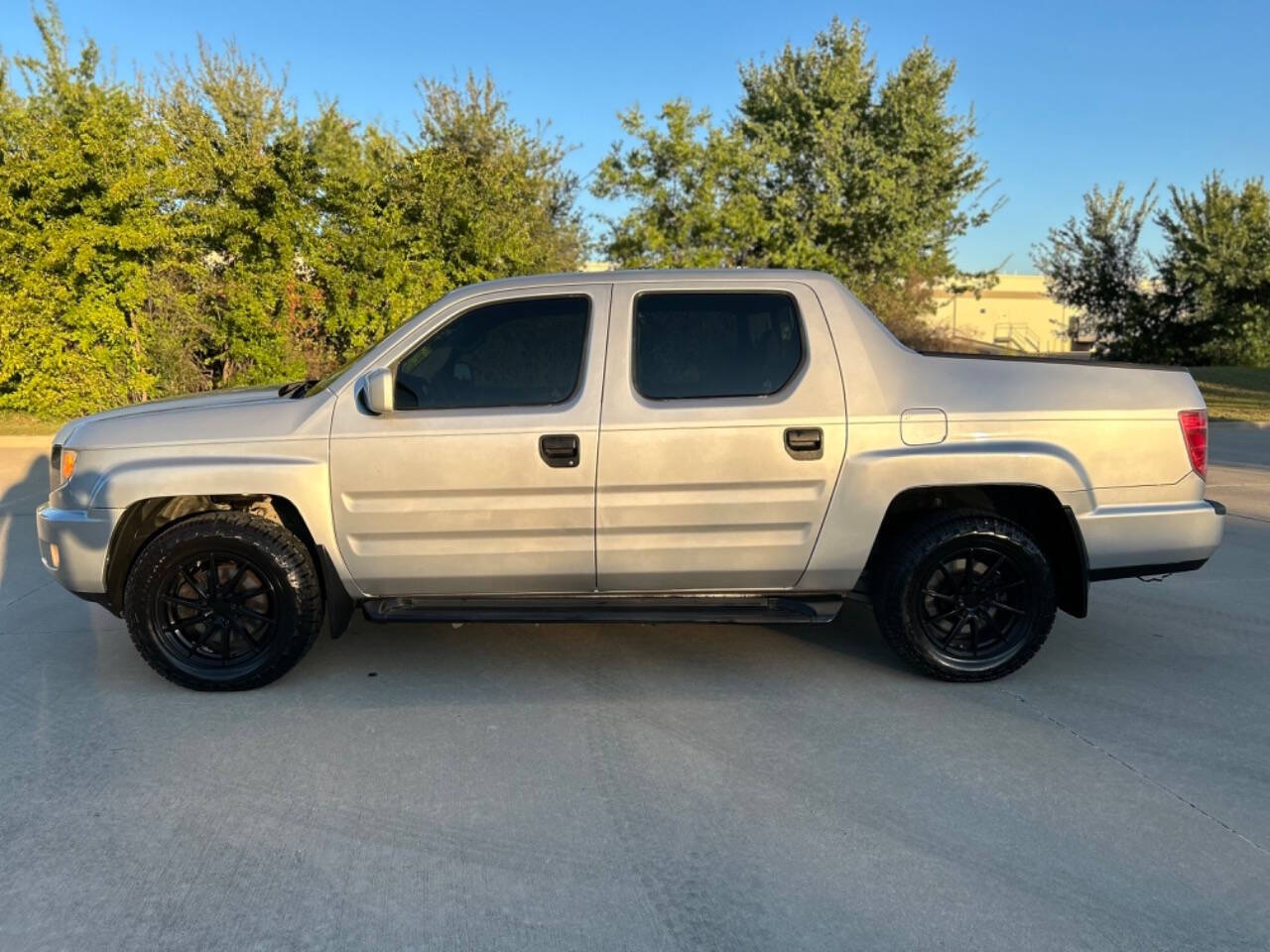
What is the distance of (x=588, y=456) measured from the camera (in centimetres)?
425

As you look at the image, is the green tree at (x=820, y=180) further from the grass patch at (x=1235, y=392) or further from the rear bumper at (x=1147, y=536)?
the rear bumper at (x=1147, y=536)

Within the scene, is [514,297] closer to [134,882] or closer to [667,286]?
[667,286]

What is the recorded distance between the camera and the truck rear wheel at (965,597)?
14.4 ft

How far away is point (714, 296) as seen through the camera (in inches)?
177

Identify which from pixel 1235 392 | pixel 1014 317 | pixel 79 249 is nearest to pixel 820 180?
pixel 1235 392

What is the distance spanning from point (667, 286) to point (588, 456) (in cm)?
93

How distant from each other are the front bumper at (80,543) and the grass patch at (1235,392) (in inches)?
579

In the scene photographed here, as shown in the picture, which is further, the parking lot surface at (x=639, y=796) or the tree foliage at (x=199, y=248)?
the tree foliage at (x=199, y=248)

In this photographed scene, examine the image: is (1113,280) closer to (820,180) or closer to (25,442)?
(820,180)

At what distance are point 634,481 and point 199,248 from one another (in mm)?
12526

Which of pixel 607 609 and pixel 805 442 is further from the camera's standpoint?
pixel 607 609

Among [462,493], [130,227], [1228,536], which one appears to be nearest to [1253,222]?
[1228,536]

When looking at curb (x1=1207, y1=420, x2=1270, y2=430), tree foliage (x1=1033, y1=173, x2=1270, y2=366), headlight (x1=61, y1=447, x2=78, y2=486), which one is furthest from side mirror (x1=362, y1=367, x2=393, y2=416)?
tree foliage (x1=1033, y1=173, x2=1270, y2=366)

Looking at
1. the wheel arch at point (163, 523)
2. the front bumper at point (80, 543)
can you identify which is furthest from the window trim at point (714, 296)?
the front bumper at point (80, 543)
